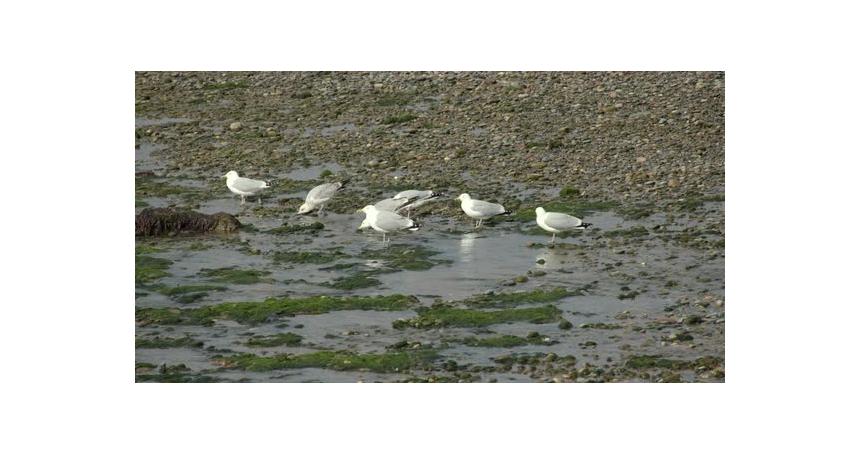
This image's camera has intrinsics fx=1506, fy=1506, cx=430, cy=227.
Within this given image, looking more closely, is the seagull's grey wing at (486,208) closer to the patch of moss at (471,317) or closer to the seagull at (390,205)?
the seagull at (390,205)

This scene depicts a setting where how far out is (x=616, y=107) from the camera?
43.9 feet

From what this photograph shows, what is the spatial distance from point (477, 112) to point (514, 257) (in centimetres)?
179

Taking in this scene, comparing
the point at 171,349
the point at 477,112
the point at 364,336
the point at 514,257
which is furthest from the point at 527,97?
the point at 171,349

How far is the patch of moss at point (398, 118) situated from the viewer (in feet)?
46.4

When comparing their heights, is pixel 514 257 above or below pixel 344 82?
below

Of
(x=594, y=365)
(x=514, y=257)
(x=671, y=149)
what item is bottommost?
(x=594, y=365)

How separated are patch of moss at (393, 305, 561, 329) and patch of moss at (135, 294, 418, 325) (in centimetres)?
27

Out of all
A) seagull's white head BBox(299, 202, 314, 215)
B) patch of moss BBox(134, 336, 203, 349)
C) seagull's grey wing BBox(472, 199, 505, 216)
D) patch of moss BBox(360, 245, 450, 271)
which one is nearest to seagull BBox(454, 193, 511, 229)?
seagull's grey wing BBox(472, 199, 505, 216)

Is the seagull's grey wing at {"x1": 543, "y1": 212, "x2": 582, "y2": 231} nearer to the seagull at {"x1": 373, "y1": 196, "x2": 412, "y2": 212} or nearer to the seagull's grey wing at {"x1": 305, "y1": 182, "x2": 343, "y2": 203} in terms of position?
the seagull at {"x1": 373, "y1": 196, "x2": 412, "y2": 212}

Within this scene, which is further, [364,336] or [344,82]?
[344,82]

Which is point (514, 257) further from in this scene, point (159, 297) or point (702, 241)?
point (159, 297)

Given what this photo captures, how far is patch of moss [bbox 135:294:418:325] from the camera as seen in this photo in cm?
1140

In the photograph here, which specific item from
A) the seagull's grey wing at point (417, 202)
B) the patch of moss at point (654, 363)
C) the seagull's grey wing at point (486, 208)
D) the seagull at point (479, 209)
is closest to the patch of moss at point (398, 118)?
the seagull's grey wing at point (417, 202)

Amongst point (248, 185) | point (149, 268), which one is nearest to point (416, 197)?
point (248, 185)
